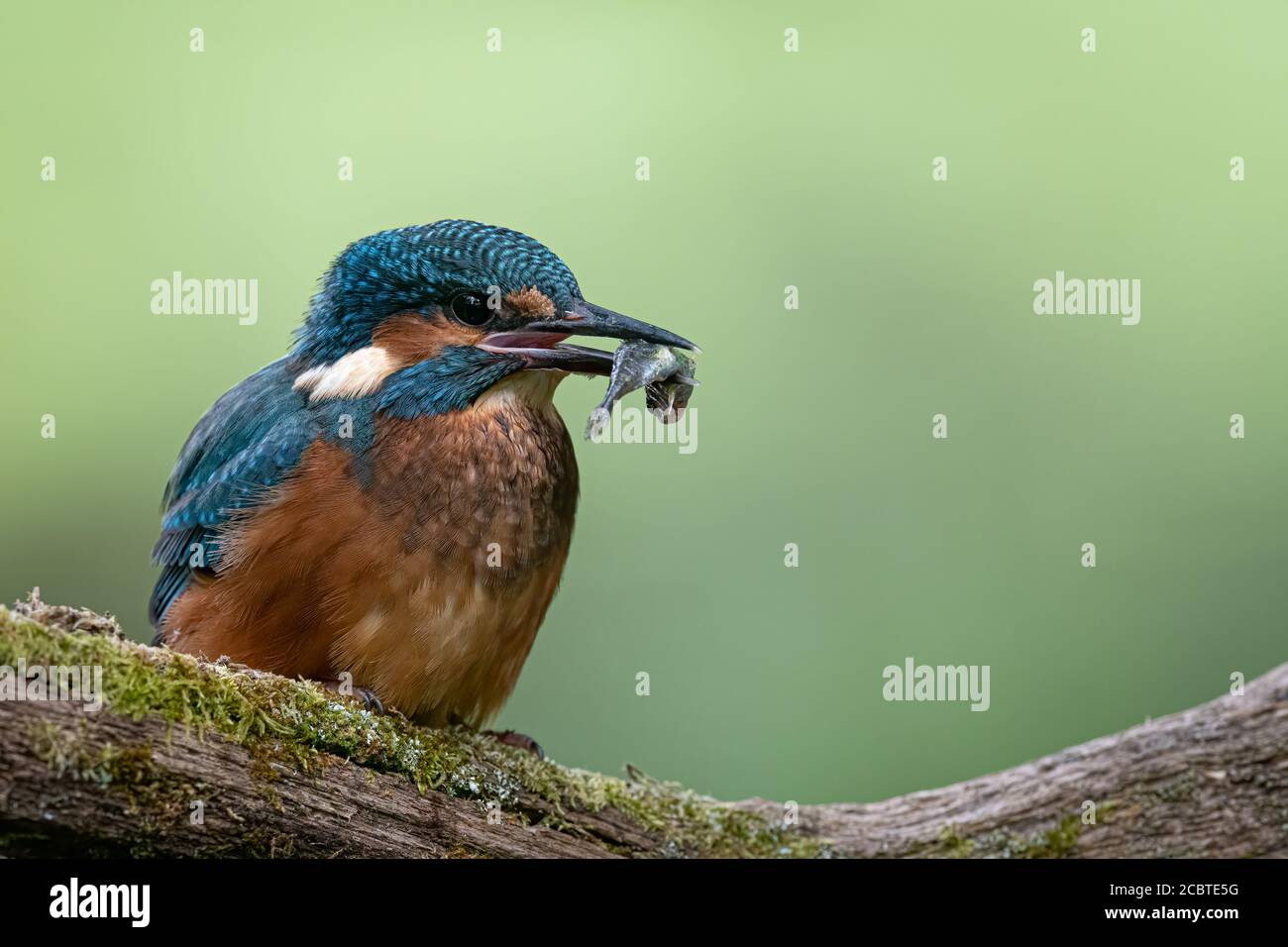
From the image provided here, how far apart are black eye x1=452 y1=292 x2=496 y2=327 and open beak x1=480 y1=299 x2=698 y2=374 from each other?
5 centimetres

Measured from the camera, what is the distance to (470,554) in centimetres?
296

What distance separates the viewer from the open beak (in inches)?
118

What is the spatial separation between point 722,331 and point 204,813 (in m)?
3.29

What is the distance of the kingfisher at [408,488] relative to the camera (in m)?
2.90

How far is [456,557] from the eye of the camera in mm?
2938

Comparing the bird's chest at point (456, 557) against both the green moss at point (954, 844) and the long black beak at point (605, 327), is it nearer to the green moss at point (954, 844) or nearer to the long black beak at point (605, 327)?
the long black beak at point (605, 327)

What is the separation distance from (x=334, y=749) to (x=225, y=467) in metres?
1.00

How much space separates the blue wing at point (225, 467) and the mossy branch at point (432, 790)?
2.16 feet

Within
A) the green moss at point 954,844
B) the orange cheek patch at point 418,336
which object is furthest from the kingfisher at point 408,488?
the green moss at point 954,844

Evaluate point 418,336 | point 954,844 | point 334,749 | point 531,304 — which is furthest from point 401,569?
point 954,844

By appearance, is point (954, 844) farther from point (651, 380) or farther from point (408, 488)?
point (408, 488)
